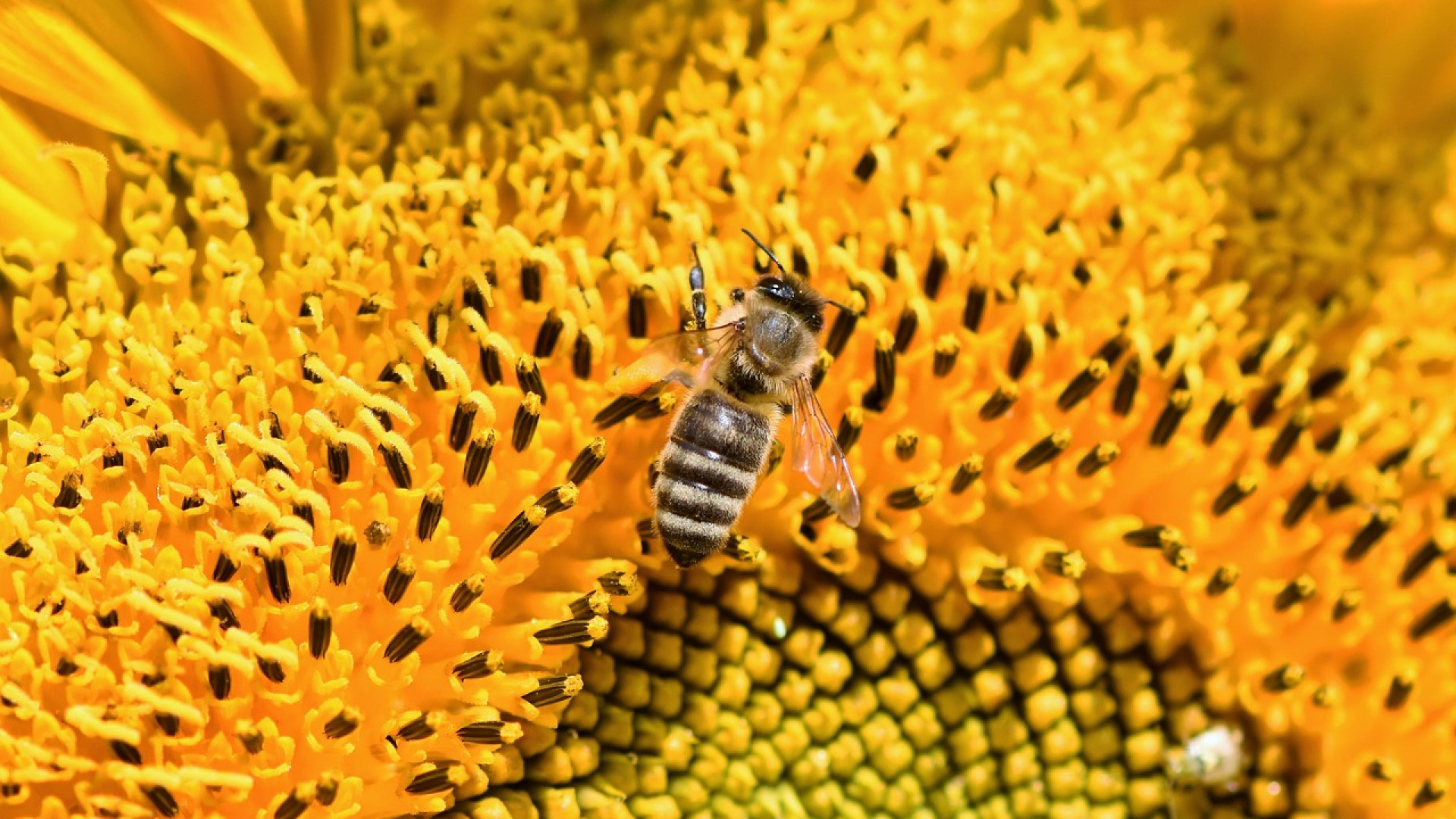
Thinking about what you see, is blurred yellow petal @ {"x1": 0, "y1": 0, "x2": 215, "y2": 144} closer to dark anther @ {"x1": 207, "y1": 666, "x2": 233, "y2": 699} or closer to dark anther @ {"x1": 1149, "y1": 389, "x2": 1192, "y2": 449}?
dark anther @ {"x1": 207, "y1": 666, "x2": 233, "y2": 699}

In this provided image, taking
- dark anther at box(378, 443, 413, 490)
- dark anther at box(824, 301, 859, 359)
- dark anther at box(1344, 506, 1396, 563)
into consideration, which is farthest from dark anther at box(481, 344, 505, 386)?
dark anther at box(1344, 506, 1396, 563)

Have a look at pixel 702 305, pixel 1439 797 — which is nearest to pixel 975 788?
pixel 1439 797

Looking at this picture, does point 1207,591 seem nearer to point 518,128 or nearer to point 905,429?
point 905,429

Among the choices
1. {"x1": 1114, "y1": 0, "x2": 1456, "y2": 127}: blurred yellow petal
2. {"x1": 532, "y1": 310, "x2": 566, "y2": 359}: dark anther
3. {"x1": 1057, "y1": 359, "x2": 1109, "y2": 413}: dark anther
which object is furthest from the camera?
{"x1": 1114, "y1": 0, "x2": 1456, "y2": 127}: blurred yellow petal

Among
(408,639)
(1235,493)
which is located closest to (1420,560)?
(1235,493)

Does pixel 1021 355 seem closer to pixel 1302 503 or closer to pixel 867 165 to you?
pixel 867 165

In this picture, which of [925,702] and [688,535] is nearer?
[688,535]

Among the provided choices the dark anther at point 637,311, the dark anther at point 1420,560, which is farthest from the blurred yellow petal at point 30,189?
the dark anther at point 1420,560
